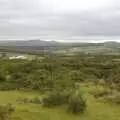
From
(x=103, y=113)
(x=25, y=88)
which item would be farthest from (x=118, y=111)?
(x=25, y=88)

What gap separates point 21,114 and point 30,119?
3.55 ft

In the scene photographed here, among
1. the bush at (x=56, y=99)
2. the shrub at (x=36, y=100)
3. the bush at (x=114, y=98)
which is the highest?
the bush at (x=56, y=99)

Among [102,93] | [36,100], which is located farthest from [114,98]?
[36,100]

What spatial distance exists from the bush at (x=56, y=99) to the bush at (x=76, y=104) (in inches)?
47.0

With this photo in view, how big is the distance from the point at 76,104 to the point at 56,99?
222cm

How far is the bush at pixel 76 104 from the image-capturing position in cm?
1750

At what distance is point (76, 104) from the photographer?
57.3ft

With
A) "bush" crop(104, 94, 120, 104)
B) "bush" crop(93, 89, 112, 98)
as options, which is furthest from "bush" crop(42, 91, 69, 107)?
"bush" crop(93, 89, 112, 98)

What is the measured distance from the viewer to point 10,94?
23.8 m

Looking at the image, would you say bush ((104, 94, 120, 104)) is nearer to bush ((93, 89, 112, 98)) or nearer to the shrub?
bush ((93, 89, 112, 98))

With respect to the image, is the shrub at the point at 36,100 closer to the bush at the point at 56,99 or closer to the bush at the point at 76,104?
the bush at the point at 56,99

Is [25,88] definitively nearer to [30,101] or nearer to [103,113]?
[30,101]

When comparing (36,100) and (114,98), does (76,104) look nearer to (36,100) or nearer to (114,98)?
(36,100)

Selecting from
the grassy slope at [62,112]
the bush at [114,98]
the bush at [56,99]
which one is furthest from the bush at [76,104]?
the bush at [114,98]
